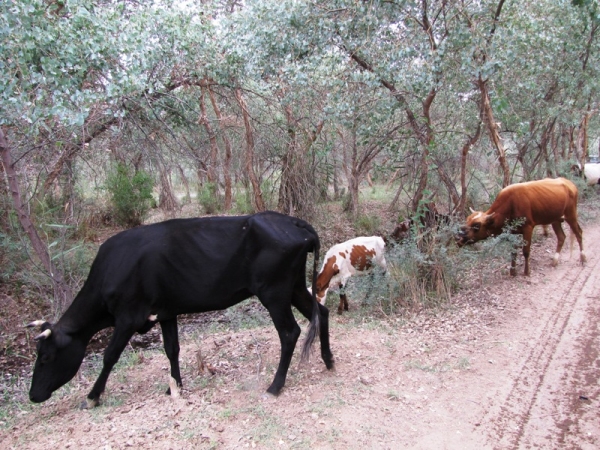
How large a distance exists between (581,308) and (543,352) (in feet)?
5.62

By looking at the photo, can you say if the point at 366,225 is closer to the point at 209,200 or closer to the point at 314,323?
the point at 209,200

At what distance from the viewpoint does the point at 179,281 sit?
15.1 feet

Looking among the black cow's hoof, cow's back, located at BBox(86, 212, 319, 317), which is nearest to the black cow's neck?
cow's back, located at BBox(86, 212, 319, 317)

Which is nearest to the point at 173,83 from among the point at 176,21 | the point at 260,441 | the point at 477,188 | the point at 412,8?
the point at 176,21

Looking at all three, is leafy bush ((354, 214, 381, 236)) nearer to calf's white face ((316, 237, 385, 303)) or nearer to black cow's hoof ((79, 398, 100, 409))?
calf's white face ((316, 237, 385, 303))

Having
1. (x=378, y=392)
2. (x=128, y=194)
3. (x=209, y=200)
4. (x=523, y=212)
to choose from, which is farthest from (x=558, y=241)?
(x=128, y=194)

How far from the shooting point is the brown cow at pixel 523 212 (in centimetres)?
807

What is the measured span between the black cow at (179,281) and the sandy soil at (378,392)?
0.42 m

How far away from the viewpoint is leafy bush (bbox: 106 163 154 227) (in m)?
12.1

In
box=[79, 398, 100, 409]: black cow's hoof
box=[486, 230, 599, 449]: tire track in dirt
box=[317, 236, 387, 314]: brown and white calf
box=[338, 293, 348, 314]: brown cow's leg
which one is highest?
box=[317, 236, 387, 314]: brown and white calf

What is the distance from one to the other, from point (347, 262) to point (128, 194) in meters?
6.43

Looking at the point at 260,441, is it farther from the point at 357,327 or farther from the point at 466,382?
the point at 357,327

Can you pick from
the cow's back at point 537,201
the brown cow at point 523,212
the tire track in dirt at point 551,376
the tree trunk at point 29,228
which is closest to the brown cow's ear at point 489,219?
the brown cow at point 523,212

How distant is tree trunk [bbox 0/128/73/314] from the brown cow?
5568 millimetres
